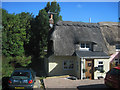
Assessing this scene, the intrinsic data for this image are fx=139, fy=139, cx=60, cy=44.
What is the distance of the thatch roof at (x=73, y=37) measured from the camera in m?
17.1

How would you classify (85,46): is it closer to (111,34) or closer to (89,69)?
(89,69)

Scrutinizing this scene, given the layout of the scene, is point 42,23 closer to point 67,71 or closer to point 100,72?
point 67,71

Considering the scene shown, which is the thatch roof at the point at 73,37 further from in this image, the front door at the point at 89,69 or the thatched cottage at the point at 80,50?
the front door at the point at 89,69

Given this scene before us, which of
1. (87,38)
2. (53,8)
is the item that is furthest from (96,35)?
(53,8)

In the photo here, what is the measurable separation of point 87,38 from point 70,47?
102 inches

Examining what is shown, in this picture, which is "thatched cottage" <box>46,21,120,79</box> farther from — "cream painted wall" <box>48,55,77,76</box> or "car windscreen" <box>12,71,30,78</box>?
"car windscreen" <box>12,71,30,78</box>

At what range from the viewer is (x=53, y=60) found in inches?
695

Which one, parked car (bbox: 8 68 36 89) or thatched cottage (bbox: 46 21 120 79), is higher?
thatched cottage (bbox: 46 21 120 79)

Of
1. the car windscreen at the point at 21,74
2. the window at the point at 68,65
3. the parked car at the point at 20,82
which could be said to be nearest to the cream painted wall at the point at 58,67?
the window at the point at 68,65

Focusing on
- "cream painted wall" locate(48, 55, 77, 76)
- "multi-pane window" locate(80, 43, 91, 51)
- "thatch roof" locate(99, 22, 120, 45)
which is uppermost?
"thatch roof" locate(99, 22, 120, 45)

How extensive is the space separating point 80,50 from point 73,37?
80.9 inches

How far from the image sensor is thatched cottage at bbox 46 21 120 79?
15.5m

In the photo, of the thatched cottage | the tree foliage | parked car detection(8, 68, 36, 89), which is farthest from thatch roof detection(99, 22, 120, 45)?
parked car detection(8, 68, 36, 89)

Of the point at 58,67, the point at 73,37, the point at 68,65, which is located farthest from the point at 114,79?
the point at 73,37
